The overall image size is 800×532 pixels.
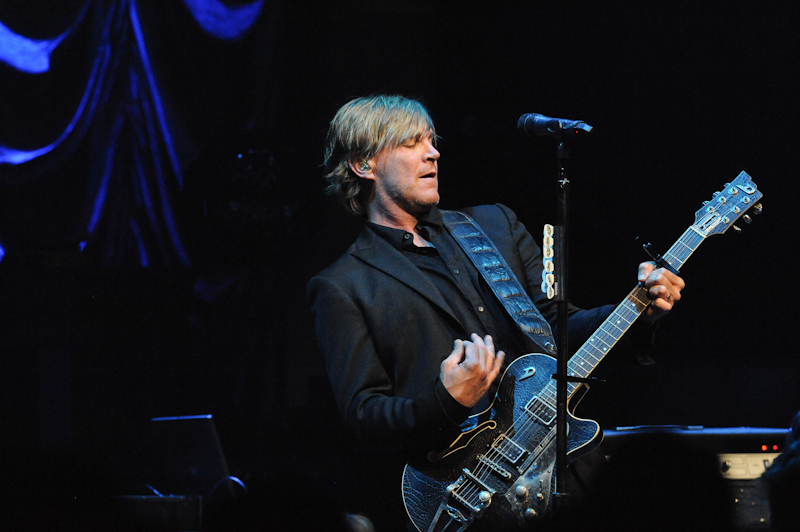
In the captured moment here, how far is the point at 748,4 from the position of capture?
4.18m

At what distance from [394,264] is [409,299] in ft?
0.54

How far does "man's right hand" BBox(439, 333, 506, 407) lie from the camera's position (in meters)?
2.41

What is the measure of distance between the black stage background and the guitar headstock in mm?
1577

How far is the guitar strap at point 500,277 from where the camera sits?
2742 millimetres

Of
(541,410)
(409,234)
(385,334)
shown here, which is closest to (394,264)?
(409,234)

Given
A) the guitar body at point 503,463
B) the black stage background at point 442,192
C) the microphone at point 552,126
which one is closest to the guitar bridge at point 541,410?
the guitar body at point 503,463

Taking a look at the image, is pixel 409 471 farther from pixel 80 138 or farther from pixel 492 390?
pixel 80 138

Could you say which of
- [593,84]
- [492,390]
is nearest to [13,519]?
[492,390]

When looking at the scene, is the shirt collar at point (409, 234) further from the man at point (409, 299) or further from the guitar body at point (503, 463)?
the guitar body at point (503, 463)

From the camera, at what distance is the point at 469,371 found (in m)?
2.41

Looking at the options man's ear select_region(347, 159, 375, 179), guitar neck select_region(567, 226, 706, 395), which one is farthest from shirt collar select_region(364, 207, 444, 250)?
guitar neck select_region(567, 226, 706, 395)

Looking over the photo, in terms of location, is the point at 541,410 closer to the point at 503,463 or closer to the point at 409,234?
the point at 503,463

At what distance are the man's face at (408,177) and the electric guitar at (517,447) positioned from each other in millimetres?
743

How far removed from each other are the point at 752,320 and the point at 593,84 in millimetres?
1578
